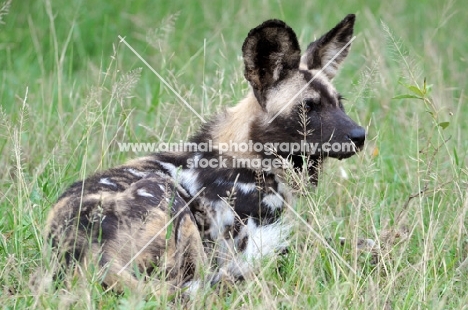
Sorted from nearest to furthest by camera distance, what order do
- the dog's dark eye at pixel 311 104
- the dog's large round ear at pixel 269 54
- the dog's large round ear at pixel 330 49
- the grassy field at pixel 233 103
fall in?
the grassy field at pixel 233 103 → the dog's large round ear at pixel 269 54 → the dog's dark eye at pixel 311 104 → the dog's large round ear at pixel 330 49

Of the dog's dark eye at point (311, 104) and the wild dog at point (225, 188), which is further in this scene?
the dog's dark eye at point (311, 104)

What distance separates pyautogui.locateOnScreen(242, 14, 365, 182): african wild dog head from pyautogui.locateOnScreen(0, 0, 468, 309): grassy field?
0.66 feet

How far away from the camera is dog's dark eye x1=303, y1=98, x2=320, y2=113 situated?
460cm

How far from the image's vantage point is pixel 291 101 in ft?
14.9

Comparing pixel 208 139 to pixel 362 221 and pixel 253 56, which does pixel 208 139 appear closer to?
pixel 253 56

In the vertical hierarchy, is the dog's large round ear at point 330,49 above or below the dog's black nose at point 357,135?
above

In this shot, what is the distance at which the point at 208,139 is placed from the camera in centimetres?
472

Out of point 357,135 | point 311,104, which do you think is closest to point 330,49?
point 311,104

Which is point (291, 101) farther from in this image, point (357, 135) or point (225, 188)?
point (225, 188)

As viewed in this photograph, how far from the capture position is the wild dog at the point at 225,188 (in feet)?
12.3

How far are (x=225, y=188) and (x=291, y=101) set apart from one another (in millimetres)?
584

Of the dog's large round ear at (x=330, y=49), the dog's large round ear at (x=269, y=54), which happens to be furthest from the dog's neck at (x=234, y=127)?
the dog's large round ear at (x=330, y=49)

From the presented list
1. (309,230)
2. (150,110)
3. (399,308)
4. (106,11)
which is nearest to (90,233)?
(309,230)

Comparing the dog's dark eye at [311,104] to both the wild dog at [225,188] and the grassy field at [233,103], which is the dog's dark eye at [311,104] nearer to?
the wild dog at [225,188]
